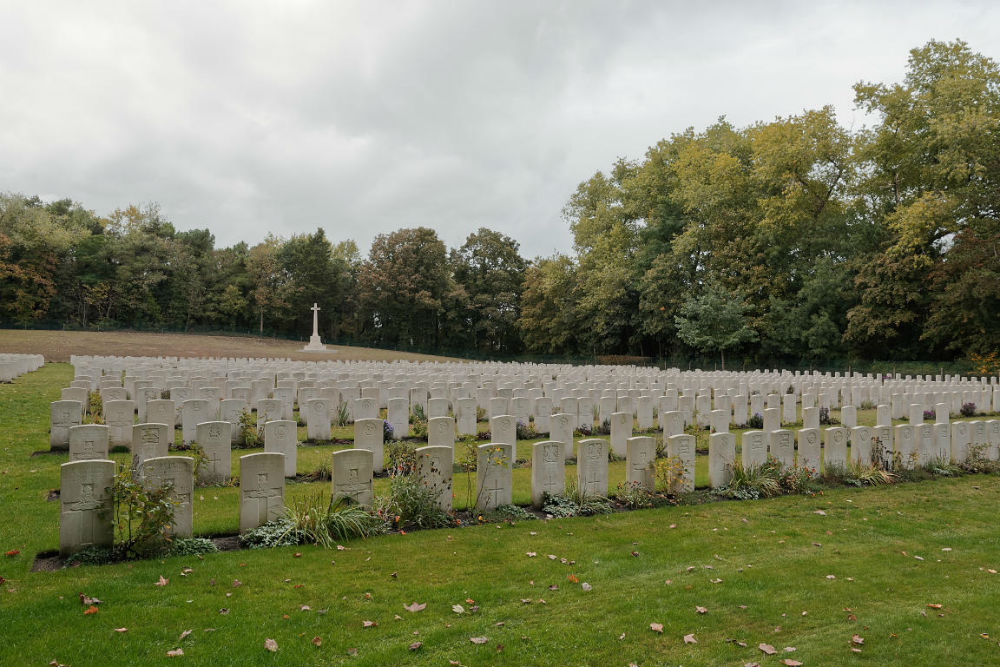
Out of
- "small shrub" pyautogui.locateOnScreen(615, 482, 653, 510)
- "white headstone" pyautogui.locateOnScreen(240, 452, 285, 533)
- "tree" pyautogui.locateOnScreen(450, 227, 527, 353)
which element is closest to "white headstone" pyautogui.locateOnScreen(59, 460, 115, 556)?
"white headstone" pyautogui.locateOnScreen(240, 452, 285, 533)

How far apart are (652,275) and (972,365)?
62.9 ft

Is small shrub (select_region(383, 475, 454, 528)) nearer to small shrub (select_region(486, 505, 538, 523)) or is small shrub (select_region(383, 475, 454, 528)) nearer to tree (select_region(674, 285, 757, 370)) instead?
small shrub (select_region(486, 505, 538, 523))

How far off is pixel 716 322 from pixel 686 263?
741 cm

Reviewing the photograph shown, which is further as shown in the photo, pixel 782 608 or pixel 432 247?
pixel 432 247

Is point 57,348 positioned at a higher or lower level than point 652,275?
lower

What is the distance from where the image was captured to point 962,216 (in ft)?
104

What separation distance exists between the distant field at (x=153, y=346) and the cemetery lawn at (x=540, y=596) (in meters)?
35.9

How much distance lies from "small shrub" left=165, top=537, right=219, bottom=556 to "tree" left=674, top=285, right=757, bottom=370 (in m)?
34.5

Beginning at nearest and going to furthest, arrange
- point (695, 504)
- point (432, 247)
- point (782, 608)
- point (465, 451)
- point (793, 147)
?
point (782, 608)
point (695, 504)
point (465, 451)
point (793, 147)
point (432, 247)

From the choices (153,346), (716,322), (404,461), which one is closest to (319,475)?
(404,461)

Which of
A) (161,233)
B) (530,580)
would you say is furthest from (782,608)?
(161,233)

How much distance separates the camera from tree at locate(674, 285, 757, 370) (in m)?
35.7

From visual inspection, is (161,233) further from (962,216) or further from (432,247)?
(962,216)

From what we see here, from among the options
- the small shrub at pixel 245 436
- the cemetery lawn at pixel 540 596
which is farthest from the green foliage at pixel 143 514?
the small shrub at pixel 245 436
